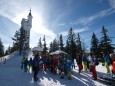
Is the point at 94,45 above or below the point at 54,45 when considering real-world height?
below

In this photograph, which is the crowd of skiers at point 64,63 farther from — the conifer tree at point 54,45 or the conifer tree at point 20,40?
the conifer tree at point 54,45

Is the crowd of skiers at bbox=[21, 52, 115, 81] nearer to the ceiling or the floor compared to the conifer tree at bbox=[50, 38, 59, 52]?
nearer to the floor

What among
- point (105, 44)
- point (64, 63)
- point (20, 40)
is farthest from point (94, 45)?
point (64, 63)

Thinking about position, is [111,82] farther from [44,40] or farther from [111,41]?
[44,40]

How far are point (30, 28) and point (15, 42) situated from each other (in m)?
23.1

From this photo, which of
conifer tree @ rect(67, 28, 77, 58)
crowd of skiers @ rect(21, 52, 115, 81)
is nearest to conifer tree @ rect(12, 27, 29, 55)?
conifer tree @ rect(67, 28, 77, 58)

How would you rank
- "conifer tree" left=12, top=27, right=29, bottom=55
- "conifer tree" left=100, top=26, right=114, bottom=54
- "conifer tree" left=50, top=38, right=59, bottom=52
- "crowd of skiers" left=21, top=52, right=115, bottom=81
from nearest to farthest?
1. "crowd of skiers" left=21, top=52, right=115, bottom=81
2. "conifer tree" left=100, top=26, right=114, bottom=54
3. "conifer tree" left=12, top=27, right=29, bottom=55
4. "conifer tree" left=50, top=38, right=59, bottom=52

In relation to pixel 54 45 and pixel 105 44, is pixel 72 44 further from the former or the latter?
pixel 54 45

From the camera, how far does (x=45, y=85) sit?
46.1 ft

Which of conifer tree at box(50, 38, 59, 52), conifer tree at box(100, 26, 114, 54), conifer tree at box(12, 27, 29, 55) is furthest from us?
conifer tree at box(50, 38, 59, 52)

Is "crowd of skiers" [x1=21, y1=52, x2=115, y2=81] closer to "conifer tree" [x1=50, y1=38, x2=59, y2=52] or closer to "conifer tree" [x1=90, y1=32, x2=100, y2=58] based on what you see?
"conifer tree" [x1=90, y1=32, x2=100, y2=58]

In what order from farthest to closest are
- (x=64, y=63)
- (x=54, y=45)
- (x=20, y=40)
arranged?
(x=54, y=45) < (x=20, y=40) < (x=64, y=63)

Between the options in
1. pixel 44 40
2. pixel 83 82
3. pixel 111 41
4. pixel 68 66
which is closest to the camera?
pixel 83 82

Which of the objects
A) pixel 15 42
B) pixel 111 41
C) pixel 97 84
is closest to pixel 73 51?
pixel 111 41
